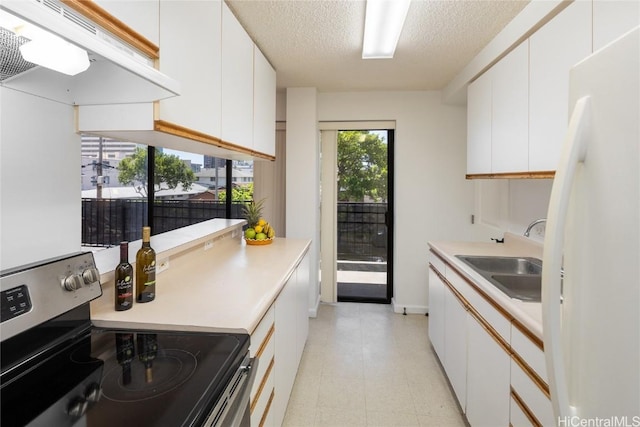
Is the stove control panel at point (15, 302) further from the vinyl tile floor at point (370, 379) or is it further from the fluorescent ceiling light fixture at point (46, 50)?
the vinyl tile floor at point (370, 379)

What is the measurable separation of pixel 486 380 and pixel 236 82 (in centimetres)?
214

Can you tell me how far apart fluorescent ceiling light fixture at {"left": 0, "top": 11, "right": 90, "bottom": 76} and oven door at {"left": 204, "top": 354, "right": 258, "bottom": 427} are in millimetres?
949

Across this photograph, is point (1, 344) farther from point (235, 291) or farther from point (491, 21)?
point (491, 21)

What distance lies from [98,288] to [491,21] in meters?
2.58

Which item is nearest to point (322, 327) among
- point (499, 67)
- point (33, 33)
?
point (499, 67)

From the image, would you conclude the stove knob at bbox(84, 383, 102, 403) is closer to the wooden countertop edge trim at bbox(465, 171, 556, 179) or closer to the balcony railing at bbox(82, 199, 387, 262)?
the wooden countertop edge trim at bbox(465, 171, 556, 179)

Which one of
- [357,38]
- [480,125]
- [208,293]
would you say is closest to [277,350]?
[208,293]

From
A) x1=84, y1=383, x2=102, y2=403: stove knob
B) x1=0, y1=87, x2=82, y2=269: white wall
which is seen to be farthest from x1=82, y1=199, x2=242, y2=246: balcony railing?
x1=84, y1=383, x2=102, y2=403: stove knob

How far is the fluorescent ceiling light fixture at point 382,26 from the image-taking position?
1.81 m

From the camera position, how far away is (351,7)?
1950mm

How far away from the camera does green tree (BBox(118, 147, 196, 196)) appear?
302cm

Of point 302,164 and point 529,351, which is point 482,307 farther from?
point 302,164

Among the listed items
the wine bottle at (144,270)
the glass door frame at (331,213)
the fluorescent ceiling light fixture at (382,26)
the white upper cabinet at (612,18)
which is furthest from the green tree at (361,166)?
the wine bottle at (144,270)

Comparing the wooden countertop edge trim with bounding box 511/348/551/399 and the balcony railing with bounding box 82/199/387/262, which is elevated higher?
the balcony railing with bounding box 82/199/387/262
